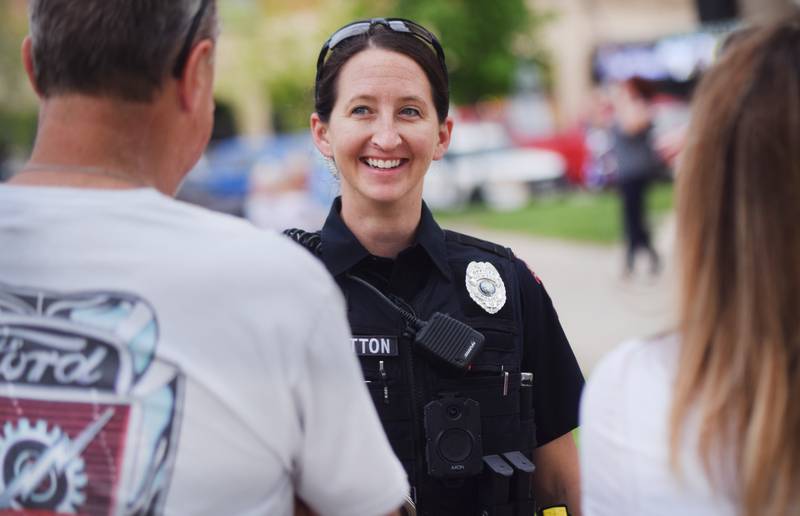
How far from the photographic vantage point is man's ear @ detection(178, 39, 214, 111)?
1.73m

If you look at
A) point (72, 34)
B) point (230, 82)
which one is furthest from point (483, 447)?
point (230, 82)

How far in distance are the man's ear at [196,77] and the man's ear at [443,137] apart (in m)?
1.15

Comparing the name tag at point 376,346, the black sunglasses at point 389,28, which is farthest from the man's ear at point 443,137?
the name tag at point 376,346

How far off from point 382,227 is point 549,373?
0.55 metres

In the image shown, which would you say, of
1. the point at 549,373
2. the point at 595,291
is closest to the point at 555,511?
the point at 549,373

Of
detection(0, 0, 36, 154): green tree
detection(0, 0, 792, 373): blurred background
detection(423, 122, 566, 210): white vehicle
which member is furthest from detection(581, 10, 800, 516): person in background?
detection(0, 0, 36, 154): green tree

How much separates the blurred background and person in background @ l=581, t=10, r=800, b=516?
0.37ft

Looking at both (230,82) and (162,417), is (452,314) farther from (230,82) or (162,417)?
(230,82)

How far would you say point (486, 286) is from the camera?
105 inches

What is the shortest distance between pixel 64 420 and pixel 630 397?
0.87 m

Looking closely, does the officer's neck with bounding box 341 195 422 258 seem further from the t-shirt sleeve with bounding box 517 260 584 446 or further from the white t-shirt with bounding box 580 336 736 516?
the white t-shirt with bounding box 580 336 736 516

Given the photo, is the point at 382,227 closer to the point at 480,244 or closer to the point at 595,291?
the point at 480,244

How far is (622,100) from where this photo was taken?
11742mm

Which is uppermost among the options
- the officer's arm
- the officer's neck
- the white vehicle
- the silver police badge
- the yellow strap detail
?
the white vehicle
